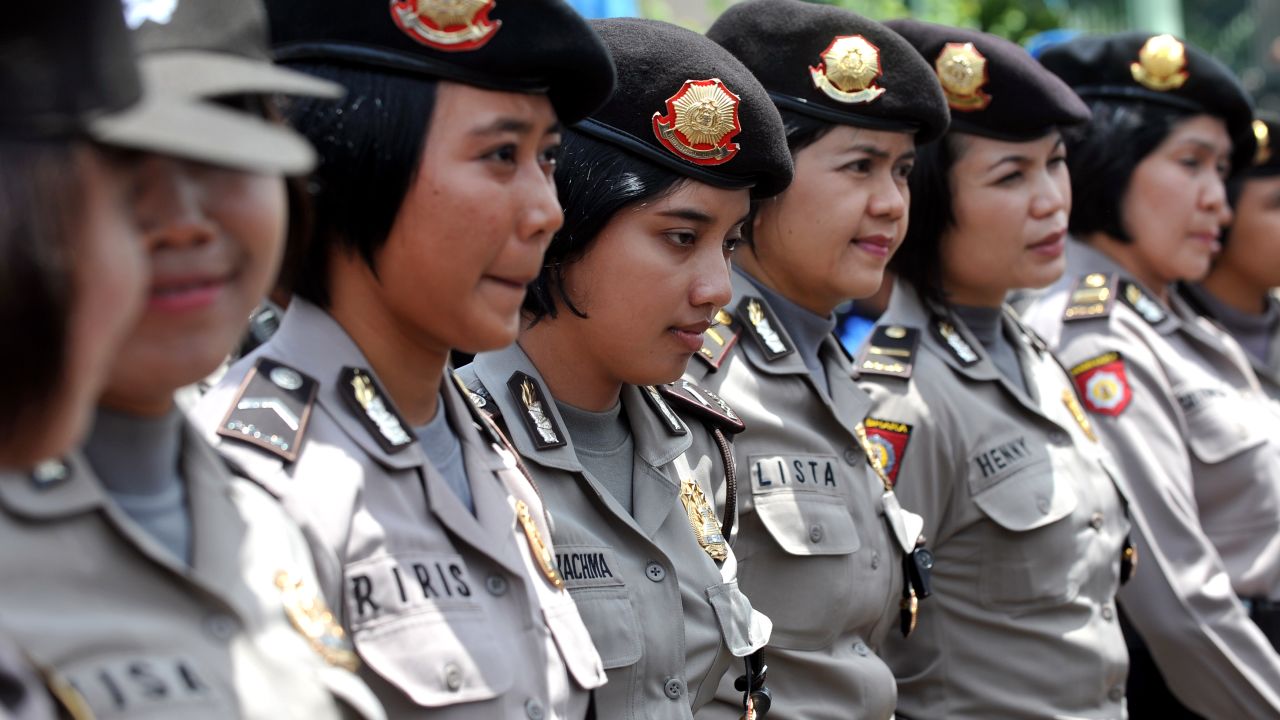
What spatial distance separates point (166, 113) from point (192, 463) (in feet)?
1.52

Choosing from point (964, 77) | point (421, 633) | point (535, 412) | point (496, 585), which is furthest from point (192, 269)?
point (964, 77)

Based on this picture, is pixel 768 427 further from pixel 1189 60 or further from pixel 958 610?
pixel 1189 60

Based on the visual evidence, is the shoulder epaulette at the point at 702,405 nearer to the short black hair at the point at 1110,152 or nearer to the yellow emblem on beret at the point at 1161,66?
the short black hair at the point at 1110,152

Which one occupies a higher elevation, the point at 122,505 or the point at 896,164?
the point at 122,505

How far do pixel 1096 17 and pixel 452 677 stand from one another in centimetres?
1216

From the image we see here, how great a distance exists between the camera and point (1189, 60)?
4.81 meters

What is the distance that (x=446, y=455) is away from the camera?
2.23 metres

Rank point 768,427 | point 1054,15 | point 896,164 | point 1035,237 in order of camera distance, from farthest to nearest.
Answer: point 1054,15
point 1035,237
point 896,164
point 768,427

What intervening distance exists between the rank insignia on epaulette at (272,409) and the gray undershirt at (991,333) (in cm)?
248

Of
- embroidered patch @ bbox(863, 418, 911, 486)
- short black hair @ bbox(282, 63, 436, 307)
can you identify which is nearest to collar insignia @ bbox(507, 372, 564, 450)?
short black hair @ bbox(282, 63, 436, 307)

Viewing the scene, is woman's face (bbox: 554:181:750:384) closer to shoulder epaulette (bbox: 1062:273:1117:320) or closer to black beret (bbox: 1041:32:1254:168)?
shoulder epaulette (bbox: 1062:273:1117:320)

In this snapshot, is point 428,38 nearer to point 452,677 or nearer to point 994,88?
point 452,677

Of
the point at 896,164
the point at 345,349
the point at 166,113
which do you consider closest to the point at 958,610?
the point at 896,164

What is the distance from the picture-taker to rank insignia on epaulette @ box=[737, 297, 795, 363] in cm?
341
